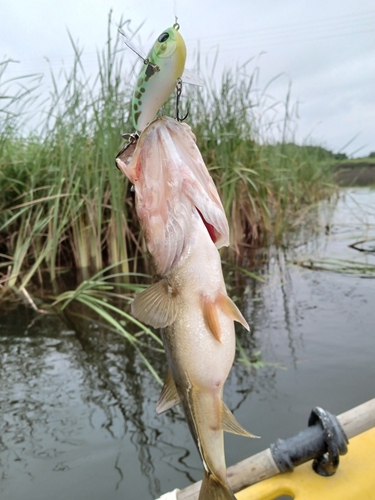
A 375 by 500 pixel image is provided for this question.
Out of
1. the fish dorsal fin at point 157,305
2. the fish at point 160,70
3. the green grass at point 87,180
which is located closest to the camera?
the fish at point 160,70

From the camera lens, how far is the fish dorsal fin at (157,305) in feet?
3.26

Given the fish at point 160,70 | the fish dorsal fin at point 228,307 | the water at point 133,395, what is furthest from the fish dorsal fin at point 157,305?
the water at point 133,395

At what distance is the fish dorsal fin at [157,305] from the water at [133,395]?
4.80 ft

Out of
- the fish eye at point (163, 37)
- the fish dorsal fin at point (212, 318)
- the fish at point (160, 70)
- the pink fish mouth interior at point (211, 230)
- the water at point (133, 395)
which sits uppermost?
the fish eye at point (163, 37)

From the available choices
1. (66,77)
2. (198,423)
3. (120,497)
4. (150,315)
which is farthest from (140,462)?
(66,77)

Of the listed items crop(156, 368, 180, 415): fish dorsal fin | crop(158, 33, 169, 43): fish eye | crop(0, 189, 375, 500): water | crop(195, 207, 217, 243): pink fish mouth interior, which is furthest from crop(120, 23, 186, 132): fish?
crop(0, 189, 375, 500): water

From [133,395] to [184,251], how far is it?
2091 mm

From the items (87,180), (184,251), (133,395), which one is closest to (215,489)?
(184,251)

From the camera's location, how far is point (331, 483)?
1695mm

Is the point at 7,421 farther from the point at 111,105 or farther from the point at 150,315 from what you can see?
the point at 111,105

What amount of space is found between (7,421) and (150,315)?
210 cm

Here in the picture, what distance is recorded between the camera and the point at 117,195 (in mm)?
4531

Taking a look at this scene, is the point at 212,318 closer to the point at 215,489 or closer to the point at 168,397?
the point at 168,397

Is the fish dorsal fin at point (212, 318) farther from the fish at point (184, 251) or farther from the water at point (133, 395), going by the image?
the water at point (133, 395)
